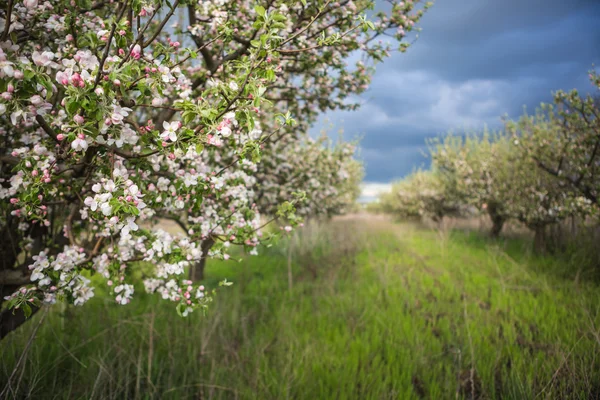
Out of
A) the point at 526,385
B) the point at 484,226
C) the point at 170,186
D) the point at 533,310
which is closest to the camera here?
the point at 170,186

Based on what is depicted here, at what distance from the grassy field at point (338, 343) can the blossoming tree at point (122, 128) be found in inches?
39.8

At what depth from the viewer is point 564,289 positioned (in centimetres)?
735

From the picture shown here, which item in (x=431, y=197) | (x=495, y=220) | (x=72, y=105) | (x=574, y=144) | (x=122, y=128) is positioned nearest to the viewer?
(x=72, y=105)

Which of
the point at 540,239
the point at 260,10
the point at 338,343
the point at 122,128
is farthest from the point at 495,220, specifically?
the point at 122,128

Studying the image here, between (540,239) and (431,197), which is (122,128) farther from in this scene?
(431,197)

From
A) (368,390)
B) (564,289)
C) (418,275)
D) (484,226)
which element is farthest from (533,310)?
(484,226)

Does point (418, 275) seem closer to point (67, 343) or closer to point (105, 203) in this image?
point (67, 343)

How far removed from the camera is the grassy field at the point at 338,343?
381 cm

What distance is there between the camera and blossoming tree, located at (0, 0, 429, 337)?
74.2 inches

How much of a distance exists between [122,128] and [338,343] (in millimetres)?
4379

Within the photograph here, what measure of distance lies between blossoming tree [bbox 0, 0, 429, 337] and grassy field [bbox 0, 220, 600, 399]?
101 cm

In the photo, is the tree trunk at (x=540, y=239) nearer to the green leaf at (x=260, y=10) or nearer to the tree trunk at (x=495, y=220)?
the tree trunk at (x=495, y=220)

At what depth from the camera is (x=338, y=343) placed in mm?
5184

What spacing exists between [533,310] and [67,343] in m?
7.54
